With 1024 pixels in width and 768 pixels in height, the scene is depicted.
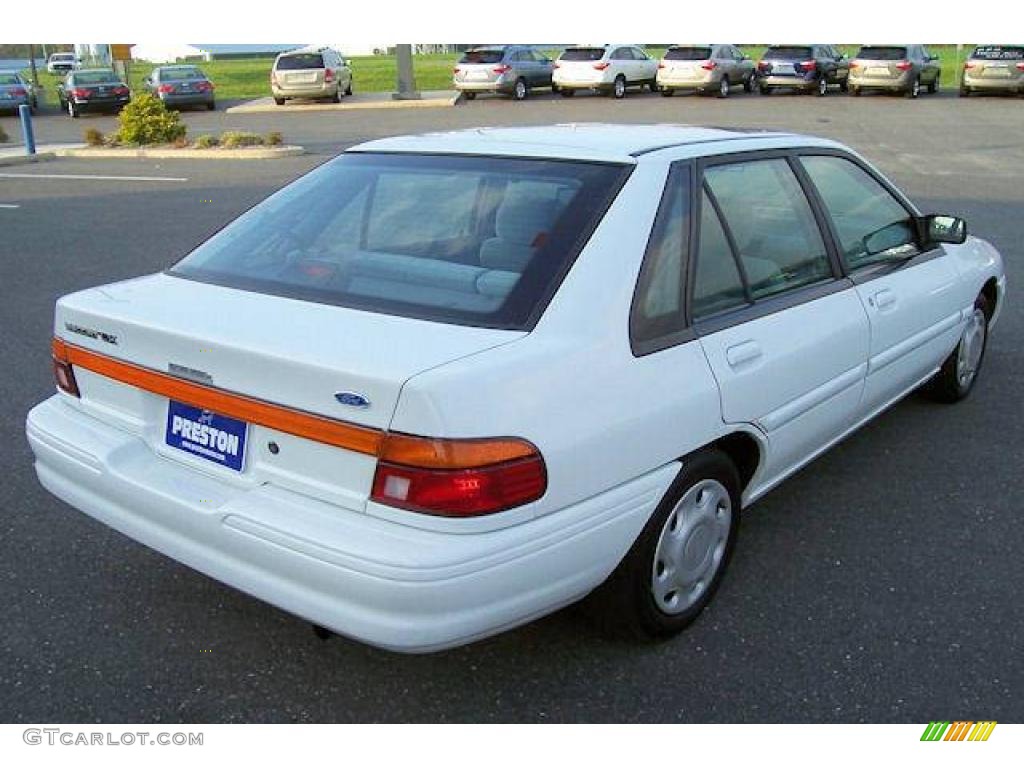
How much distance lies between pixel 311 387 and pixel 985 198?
39.4ft

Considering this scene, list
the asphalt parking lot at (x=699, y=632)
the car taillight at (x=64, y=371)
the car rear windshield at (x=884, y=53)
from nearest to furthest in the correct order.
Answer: the asphalt parking lot at (x=699, y=632) < the car taillight at (x=64, y=371) < the car rear windshield at (x=884, y=53)

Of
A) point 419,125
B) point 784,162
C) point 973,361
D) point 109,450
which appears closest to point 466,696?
point 109,450

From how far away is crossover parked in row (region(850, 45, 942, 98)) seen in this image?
27391 millimetres

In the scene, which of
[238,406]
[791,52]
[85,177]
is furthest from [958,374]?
[791,52]

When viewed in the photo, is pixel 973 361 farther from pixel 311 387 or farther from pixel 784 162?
pixel 311 387

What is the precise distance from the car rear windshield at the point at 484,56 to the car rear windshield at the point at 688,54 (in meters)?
4.97

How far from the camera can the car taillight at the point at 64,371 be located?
3207mm

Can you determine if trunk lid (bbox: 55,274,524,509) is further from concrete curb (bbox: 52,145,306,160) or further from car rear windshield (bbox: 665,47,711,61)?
car rear windshield (bbox: 665,47,711,61)

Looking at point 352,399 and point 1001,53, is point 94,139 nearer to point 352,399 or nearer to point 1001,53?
point 352,399

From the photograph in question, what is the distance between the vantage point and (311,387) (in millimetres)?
2512

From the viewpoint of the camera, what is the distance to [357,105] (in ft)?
96.6

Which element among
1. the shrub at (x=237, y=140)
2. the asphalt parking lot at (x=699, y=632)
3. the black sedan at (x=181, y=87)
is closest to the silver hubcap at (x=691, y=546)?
the asphalt parking lot at (x=699, y=632)

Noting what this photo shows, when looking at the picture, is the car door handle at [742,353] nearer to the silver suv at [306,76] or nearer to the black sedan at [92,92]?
the silver suv at [306,76]

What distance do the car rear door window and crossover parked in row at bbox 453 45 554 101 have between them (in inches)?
1018
